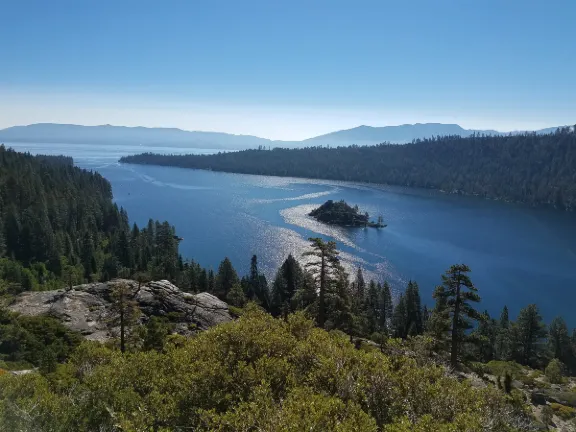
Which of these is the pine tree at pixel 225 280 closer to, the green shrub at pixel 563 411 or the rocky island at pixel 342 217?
the green shrub at pixel 563 411

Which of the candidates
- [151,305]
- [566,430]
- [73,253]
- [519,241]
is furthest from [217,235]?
[566,430]

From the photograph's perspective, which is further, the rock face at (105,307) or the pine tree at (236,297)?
the pine tree at (236,297)

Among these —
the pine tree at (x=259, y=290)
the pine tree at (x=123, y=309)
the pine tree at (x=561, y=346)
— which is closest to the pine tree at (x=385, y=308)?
the pine tree at (x=259, y=290)

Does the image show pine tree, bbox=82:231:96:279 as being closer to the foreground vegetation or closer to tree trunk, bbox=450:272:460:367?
the foreground vegetation

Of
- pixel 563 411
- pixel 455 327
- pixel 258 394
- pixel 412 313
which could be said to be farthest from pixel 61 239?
pixel 563 411

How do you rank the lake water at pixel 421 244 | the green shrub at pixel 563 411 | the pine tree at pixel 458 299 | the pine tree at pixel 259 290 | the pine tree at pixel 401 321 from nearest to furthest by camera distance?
the green shrub at pixel 563 411 → the pine tree at pixel 458 299 → the pine tree at pixel 401 321 → the pine tree at pixel 259 290 → the lake water at pixel 421 244

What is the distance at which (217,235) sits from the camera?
468ft

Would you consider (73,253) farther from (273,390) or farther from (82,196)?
(273,390)

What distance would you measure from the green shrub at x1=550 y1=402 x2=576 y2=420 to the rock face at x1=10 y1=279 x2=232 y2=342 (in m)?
36.7

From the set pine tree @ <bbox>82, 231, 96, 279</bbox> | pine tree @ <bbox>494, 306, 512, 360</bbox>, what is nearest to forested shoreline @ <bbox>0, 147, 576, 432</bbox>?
pine tree @ <bbox>494, 306, 512, 360</bbox>

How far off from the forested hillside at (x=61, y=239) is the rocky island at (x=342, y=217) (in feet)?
248

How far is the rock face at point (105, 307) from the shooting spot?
48188mm

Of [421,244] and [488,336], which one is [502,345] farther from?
[421,244]

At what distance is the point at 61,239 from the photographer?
10288 centimetres
